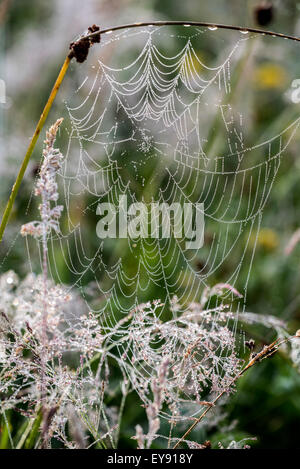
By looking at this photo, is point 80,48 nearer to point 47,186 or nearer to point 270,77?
point 47,186

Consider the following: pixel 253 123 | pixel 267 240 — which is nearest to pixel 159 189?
pixel 267 240

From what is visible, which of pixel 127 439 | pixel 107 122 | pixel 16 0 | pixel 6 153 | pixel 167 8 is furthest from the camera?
pixel 167 8

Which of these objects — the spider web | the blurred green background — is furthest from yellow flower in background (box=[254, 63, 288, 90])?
the spider web

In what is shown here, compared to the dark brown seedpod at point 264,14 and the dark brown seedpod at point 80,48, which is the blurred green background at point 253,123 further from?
the dark brown seedpod at point 80,48

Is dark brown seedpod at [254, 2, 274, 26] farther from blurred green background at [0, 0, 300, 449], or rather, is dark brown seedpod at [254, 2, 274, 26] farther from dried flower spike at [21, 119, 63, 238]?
dried flower spike at [21, 119, 63, 238]

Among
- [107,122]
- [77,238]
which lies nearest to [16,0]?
[107,122]

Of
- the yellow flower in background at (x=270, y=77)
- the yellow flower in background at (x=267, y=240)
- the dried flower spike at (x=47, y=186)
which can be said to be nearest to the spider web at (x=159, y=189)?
the yellow flower in background at (x=267, y=240)
